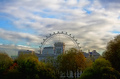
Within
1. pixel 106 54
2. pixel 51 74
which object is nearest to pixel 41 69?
pixel 51 74

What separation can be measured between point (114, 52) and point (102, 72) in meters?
5.71

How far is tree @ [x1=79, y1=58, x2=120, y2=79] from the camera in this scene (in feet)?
118

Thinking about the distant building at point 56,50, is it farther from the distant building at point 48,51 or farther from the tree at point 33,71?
the tree at point 33,71

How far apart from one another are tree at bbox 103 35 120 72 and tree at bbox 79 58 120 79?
7.00ft

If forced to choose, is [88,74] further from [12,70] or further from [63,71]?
[63,71]

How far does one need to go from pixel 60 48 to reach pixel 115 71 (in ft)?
231

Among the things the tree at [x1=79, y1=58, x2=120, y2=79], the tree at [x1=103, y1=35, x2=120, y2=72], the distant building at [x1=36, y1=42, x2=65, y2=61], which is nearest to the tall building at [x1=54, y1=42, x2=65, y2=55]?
the distant building at [x1=36, y1=42, x2=65, y2=61]

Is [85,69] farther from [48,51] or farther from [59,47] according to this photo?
[48,51]

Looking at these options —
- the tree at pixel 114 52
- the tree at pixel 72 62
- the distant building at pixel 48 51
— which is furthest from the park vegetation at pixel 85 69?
the distant building at pixel 48 51

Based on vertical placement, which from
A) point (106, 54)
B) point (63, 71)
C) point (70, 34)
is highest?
point (70, 34)

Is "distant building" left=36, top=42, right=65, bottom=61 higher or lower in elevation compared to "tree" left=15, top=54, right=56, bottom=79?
higher

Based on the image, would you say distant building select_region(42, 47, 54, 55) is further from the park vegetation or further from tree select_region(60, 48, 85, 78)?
the park vegetation

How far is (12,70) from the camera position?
151ft

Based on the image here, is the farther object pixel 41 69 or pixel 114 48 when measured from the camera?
pixel 41 69
